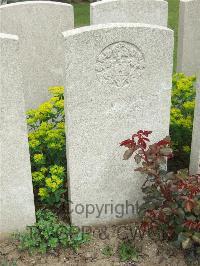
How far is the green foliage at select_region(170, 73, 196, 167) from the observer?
4258 millimetres

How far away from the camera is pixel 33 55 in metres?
4.82

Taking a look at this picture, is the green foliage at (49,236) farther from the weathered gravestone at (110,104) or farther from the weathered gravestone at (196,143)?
the weathered gravestone at (196,143)

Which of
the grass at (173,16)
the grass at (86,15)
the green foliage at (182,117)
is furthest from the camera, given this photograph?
the grass at (86,15)

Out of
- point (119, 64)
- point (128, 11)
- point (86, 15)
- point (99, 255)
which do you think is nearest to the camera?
point (119, 64)

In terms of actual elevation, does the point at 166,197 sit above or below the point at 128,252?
above

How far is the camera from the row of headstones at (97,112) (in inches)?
122

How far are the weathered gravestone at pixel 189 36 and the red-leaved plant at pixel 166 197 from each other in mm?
1956

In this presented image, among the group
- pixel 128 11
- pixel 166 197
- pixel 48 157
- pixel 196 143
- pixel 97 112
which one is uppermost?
pixel 128 11

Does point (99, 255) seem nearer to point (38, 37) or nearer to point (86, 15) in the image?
point (38, 37)

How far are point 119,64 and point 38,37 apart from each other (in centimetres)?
178

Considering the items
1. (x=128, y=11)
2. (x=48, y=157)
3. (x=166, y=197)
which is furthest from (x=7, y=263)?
(x=128, y=11)

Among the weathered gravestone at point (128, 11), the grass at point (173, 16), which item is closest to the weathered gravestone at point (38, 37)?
the weathered gravestone at point (128, 11)

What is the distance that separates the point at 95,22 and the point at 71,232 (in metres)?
2.13

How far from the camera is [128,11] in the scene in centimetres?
465
